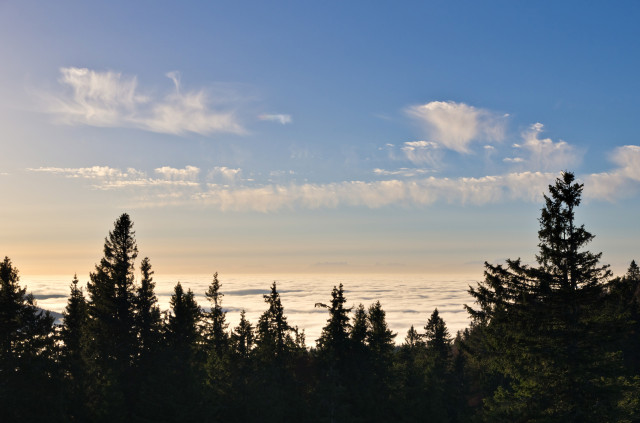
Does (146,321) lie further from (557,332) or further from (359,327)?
(557,332)

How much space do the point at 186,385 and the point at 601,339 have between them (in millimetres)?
29518

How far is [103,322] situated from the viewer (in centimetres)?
3847

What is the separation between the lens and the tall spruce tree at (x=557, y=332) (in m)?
25.2

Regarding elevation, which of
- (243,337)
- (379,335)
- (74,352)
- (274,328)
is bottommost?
(379,335)

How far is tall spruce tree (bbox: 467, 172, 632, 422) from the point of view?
2523 centimetres

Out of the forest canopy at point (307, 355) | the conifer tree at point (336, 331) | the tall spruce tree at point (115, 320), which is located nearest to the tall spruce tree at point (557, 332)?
the forest canopy at point (307, 355)

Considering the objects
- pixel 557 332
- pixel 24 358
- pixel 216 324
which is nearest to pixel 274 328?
pixel 216 324

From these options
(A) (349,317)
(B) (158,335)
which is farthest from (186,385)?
(A) (349,317)

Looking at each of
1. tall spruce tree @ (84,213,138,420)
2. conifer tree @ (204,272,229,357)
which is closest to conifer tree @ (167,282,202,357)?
tall spruce tree @ (84,213,138,420)

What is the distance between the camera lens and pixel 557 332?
2591 centimetres

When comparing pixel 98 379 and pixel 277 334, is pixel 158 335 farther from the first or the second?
pixel 277 334

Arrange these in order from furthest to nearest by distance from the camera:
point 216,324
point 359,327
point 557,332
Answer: point 216,324
point 359,327
point 557,332

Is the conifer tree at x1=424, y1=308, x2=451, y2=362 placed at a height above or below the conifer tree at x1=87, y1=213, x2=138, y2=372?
below

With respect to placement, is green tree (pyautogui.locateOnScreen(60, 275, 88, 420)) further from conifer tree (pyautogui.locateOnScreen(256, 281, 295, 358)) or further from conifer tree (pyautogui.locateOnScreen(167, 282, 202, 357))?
conifer tree (pyautogui.locateOnScreen(256, 281, 295, 358))
